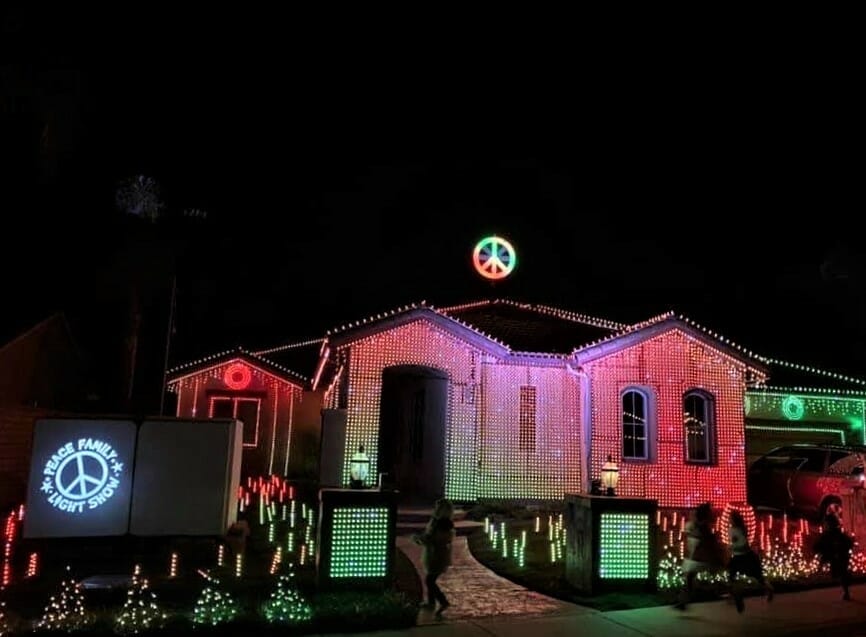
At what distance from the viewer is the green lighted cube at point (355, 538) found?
824 cm

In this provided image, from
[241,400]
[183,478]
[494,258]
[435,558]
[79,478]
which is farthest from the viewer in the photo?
[241,400]

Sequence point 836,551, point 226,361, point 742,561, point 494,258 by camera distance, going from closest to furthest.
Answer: point 742,561
point 836,551
point 494,258
point 226,361

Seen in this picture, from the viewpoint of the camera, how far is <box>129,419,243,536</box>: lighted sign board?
9.34 meters

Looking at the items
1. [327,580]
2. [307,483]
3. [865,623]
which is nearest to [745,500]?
[865,623]

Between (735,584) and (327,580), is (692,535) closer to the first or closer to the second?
(735,584)

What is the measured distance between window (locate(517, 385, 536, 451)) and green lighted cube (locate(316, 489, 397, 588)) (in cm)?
877

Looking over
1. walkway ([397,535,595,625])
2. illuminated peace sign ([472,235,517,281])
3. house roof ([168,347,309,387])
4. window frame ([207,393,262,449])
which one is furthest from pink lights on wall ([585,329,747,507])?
window frame ([207,393,262,449])

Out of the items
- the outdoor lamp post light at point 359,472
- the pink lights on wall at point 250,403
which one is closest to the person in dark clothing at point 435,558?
the outdoor lamp post light at point 359,472

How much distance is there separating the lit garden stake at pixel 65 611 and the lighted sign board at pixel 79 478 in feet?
3.07

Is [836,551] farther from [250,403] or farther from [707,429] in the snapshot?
[250,403]

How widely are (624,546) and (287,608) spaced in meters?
4.23

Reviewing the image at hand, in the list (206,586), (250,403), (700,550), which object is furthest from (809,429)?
(206,586)

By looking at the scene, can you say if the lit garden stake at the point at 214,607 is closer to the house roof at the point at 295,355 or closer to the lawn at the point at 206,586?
the lawn at the point at 206,586

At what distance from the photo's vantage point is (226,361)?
72.8ft
